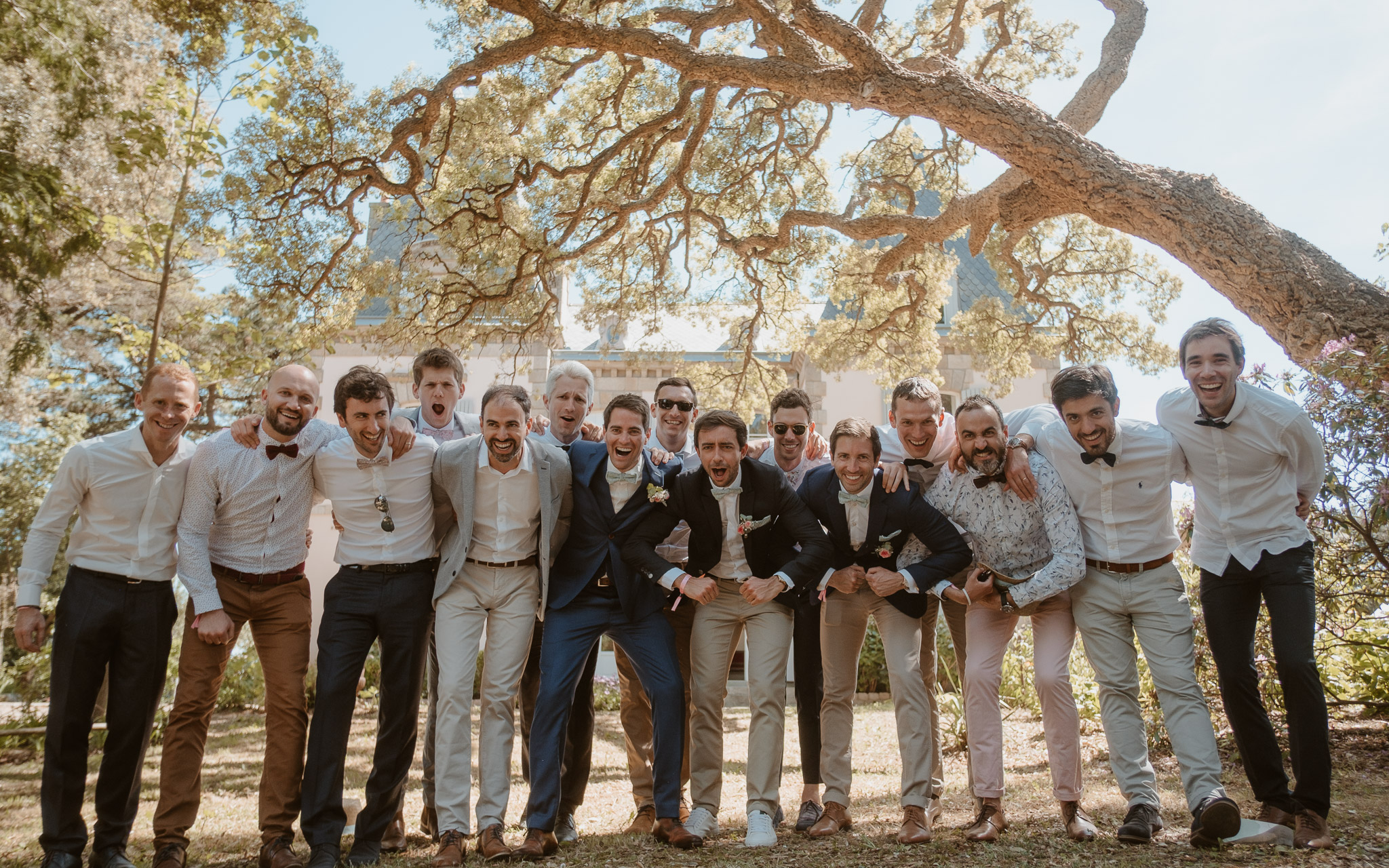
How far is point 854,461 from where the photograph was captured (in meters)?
4.27

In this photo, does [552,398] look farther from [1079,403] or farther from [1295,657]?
[1295,657]

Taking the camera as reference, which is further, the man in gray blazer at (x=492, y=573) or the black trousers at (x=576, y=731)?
the black trousers at (x=576, y=731)

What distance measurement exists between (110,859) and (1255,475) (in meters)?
5.22

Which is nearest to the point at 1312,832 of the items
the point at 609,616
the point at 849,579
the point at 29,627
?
the point at 849,579

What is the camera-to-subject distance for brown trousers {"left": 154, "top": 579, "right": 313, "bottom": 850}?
12.4ft

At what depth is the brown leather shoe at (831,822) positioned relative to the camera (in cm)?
404

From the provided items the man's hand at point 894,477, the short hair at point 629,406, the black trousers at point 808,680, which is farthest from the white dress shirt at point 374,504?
the man's hand at point 894,477

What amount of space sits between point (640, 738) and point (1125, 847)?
230 cm

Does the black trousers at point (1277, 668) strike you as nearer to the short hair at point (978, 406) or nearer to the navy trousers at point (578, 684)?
the short hair at point (978, 406)

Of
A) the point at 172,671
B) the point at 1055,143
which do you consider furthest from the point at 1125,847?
the point at 172,671

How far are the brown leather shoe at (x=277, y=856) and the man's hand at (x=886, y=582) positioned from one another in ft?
8.98

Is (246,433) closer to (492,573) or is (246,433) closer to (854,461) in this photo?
(492,573)

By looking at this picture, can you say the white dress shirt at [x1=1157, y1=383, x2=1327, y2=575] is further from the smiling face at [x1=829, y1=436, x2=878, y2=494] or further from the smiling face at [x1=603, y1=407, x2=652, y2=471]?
the smiling face at [x1=603, y1=407, x2=652, y2=471]

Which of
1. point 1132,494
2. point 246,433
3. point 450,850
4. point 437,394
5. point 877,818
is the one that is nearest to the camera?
point 450,850
